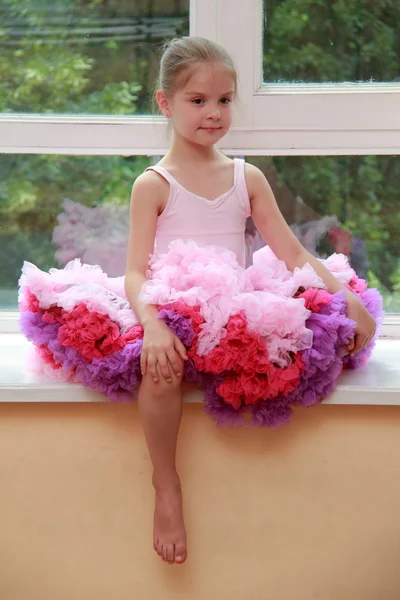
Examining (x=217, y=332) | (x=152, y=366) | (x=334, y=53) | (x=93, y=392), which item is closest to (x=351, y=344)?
(x=217, y=332)

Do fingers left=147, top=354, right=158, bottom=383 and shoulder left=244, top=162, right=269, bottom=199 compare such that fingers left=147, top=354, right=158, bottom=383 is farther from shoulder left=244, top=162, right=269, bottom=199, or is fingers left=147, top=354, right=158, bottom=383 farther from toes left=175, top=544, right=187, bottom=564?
shoulder left=244, top=162, right=269, bottom=199

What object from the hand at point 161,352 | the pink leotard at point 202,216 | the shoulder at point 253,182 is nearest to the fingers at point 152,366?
the hand at point 161,352

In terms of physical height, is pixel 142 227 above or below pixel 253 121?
below

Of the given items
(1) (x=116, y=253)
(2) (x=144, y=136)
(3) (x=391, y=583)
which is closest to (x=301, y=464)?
(3) (x=391, y=583)

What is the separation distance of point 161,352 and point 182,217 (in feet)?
1.06

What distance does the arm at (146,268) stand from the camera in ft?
4.17

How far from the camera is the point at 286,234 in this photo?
1.50 meters

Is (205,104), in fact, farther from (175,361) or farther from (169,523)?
(169,523)

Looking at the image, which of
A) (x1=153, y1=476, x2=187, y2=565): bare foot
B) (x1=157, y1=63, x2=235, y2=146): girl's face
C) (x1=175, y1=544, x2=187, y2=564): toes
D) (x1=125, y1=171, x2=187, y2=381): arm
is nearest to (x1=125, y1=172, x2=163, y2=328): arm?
(x1=125, y1=171, x2=187, y2=381): arm

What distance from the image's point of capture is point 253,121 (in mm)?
1674

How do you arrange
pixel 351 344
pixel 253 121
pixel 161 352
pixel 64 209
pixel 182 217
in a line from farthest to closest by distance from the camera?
1. pixel 64 209
2. pixel 253 121
3. pixel 182 217
4. pixel 351 344
5. pixel 161 352

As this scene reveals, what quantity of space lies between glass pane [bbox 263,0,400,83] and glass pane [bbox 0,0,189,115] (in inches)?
8.2

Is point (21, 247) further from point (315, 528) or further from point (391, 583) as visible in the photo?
point (391, 583)

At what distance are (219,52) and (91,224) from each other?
54 centimetres
